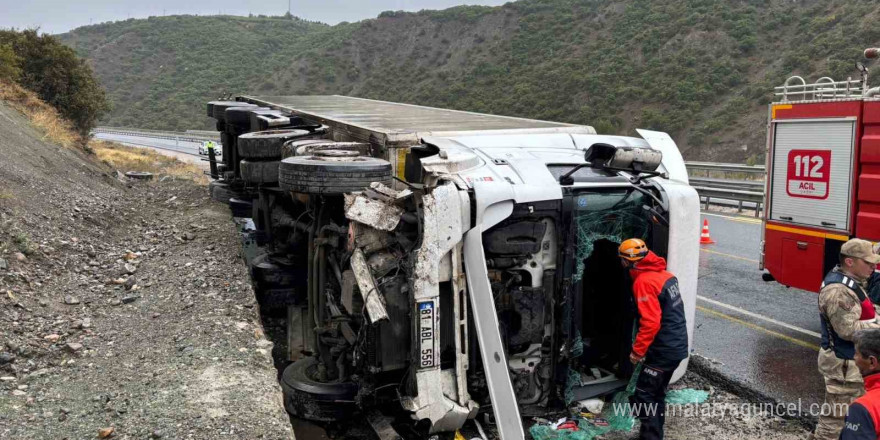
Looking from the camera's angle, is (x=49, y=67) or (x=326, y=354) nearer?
(x=326, y=354)

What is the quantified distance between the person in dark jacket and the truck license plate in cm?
224

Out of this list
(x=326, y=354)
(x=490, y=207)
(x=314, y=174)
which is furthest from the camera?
(x=326, y=354)

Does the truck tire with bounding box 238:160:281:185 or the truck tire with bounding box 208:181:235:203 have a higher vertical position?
the truck tire with bounding box 238:160:281:185

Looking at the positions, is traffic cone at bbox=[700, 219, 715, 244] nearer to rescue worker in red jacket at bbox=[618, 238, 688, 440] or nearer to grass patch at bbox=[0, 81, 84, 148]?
rescue worker in red jacket at bbox=[618, 238, 688, 440]

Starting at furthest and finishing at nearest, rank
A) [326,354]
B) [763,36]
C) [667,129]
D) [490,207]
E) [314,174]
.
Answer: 1. [763,36]
2. [667,129]
3. [326,354]
4. [314,174]
5. [490,207]

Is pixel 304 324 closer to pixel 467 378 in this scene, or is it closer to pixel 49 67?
pixel 467 378

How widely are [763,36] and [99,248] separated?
113 ft

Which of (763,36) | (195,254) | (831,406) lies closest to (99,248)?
(195,254)

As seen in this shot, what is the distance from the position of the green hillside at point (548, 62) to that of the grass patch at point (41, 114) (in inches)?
893

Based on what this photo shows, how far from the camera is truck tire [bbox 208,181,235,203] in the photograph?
992cm

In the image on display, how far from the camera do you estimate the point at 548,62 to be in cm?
4206

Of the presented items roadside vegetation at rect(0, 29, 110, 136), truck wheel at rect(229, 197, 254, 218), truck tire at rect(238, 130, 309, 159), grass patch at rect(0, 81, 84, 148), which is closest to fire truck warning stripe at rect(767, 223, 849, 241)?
truck tire at rect(238, 130, 309, 159)

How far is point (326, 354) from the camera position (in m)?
5.43

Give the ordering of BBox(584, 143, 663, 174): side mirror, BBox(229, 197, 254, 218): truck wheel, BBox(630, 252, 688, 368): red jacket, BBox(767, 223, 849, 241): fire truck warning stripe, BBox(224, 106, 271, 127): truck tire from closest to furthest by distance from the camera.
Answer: BBox(630, 252, 688, 368): red jacket
BBox(584, 143, 663, 174): side mirror
BBox(767, 223, 849, 241): fire truck warning stripe
BBox(229, 197, 254, 218): truck wheel
BBox(224, 106, 271, 127): truck tire
